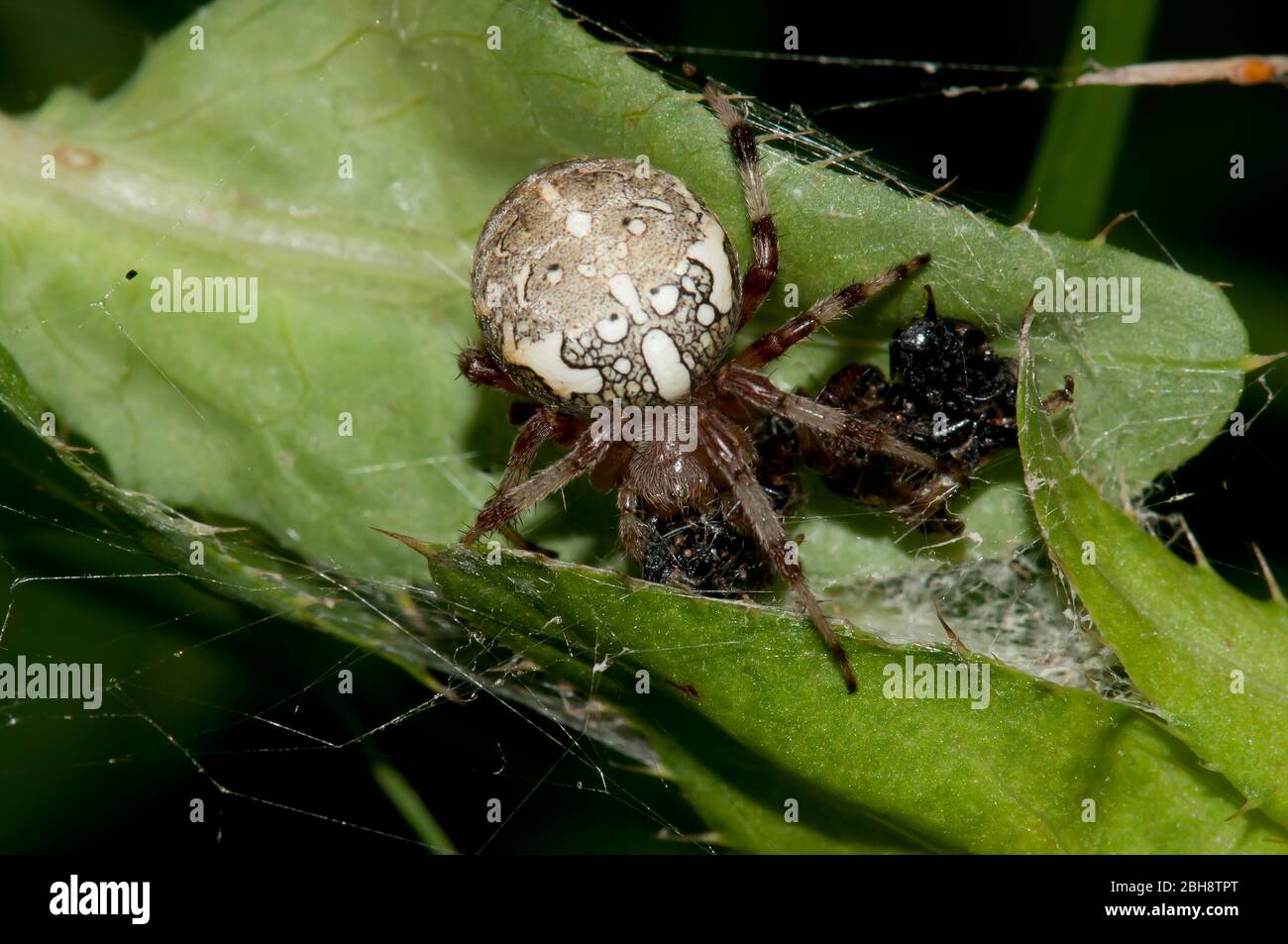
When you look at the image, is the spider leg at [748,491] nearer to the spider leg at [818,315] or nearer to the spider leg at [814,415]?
the spider leg at [814,415]

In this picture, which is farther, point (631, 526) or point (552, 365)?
point (631, 526)

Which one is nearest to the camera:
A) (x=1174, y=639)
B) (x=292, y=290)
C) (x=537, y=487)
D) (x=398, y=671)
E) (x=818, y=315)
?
(x=1174, y=639)

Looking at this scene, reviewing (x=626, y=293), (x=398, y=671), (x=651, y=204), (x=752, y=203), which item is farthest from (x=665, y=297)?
(x=398, y=671)

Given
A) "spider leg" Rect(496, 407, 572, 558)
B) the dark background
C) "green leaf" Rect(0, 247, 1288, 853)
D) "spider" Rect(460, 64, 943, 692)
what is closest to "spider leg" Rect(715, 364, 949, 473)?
"spider" Rect(460, 64, 943, 692)

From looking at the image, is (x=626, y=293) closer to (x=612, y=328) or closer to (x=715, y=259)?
(x=612, y=328)

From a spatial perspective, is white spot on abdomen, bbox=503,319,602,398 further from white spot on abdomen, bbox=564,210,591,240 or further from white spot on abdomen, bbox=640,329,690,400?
white spot on abdomen, bbox=564,210,591,240

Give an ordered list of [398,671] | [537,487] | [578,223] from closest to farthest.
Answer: [578,223] < [537,487] < [398,671]
